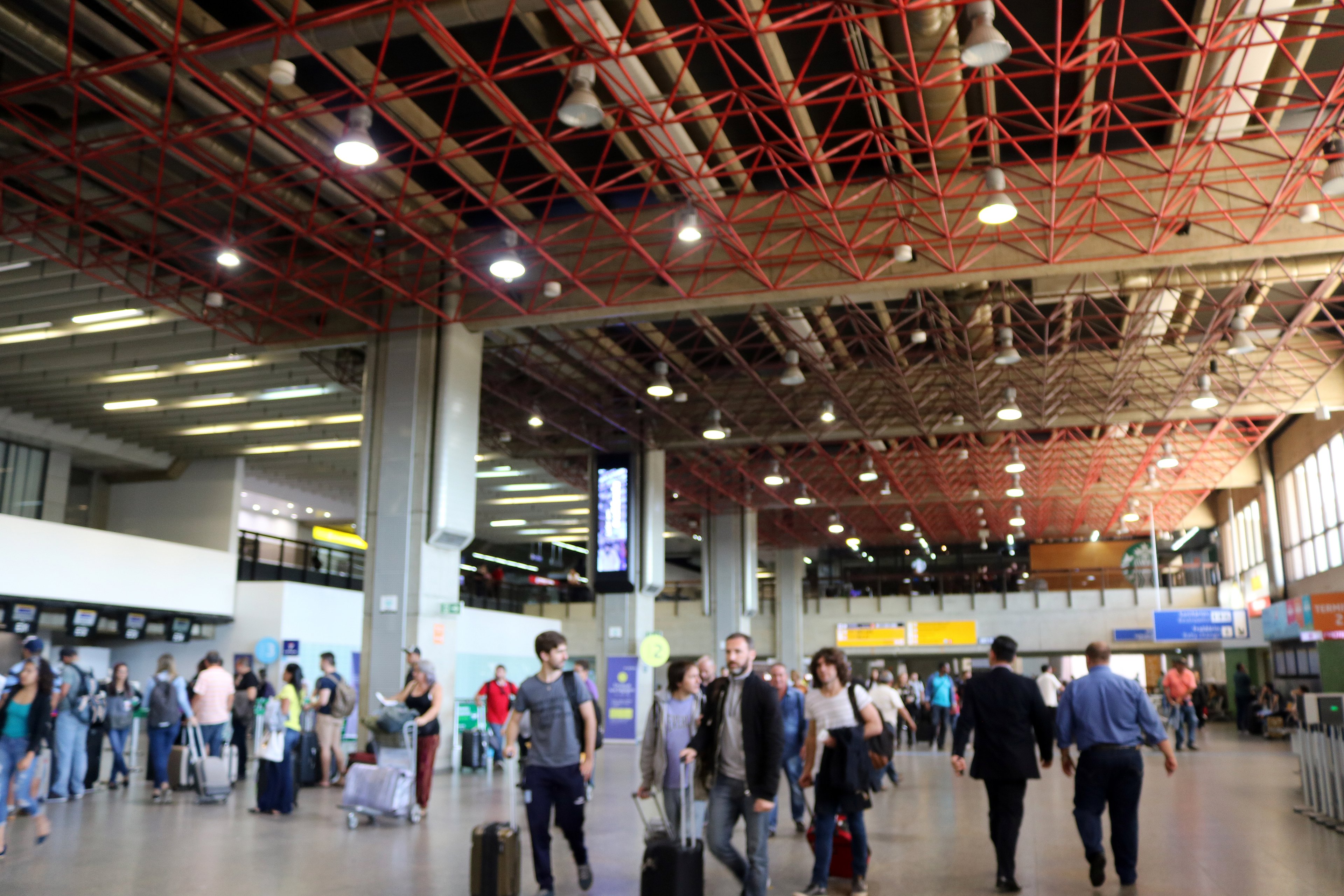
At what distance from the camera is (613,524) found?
2695 centimetres

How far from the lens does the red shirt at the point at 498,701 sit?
659 inches

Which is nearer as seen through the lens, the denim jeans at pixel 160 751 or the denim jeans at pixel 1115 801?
the denim jeans at pixel 1115 801

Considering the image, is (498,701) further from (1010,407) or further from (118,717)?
(1010,407)

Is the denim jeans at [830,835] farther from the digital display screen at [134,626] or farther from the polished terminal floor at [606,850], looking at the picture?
the digital display screen at [134,626]

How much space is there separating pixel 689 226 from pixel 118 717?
10564 millimetres

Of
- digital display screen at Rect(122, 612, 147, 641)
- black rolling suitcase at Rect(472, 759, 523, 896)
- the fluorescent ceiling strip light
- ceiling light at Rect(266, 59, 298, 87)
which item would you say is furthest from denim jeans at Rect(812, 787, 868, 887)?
the fluorescent ceiling strip light

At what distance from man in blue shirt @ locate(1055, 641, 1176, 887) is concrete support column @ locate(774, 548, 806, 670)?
3925 centimetres

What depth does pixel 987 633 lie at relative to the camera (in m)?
48.0

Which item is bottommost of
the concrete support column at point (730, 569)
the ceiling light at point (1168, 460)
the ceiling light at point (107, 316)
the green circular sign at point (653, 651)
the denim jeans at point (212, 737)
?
the denim jeans at point (212, 737)

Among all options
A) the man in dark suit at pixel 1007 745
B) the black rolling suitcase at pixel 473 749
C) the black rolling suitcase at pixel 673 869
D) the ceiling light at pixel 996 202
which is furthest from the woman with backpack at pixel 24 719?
the ceiling light at pixel 996 202

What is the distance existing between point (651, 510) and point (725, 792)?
21.6 m

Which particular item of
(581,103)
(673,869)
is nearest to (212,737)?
(581,103)

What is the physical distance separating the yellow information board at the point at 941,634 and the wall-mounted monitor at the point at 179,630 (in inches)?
1206

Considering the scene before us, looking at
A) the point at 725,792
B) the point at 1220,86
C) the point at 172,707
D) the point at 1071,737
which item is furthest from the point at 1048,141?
the point at 172,707
